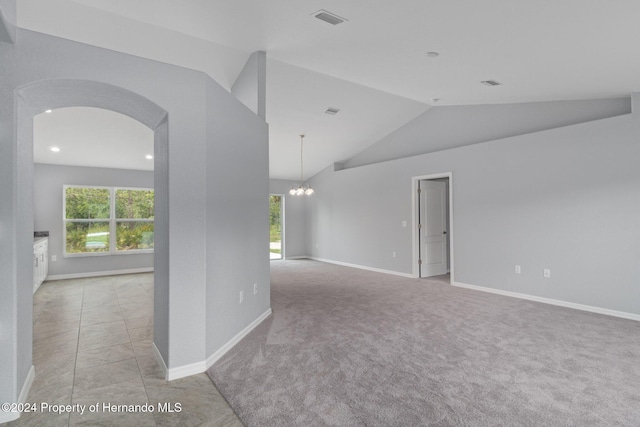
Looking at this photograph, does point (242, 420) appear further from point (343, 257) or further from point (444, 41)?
point (343, 257)

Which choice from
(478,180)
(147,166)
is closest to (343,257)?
(478,180)

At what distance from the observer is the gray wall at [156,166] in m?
2.13

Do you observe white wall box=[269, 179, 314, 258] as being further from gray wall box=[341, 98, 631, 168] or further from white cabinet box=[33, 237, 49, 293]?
white cabinet box=[33, 237, 49, 293]

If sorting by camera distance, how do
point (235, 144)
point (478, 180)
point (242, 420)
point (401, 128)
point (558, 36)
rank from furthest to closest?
point (401, 128) < point (478, 180) < point (235, 144) < point (558, 36) < point (242, 420)

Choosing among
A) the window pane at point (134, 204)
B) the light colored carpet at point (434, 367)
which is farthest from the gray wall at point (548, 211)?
the window pane at point (134, 204)

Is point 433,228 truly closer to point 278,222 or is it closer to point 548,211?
point 548,211

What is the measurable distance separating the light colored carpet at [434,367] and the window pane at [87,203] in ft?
16.3

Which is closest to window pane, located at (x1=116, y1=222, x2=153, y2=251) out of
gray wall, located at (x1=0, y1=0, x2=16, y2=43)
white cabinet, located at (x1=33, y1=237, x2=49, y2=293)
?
white cabinet, located at (x1=33, y1=237, x2=49, y2=293)

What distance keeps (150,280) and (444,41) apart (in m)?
6.45

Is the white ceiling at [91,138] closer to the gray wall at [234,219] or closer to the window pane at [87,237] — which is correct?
the window pane at [87,237]

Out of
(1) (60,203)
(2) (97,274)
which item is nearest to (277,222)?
(2) (97,274)

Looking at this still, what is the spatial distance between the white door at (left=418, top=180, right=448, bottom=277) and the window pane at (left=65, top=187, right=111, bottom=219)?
6.73 meters

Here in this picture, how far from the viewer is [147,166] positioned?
7426 millimetres

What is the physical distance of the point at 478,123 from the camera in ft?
19.7
